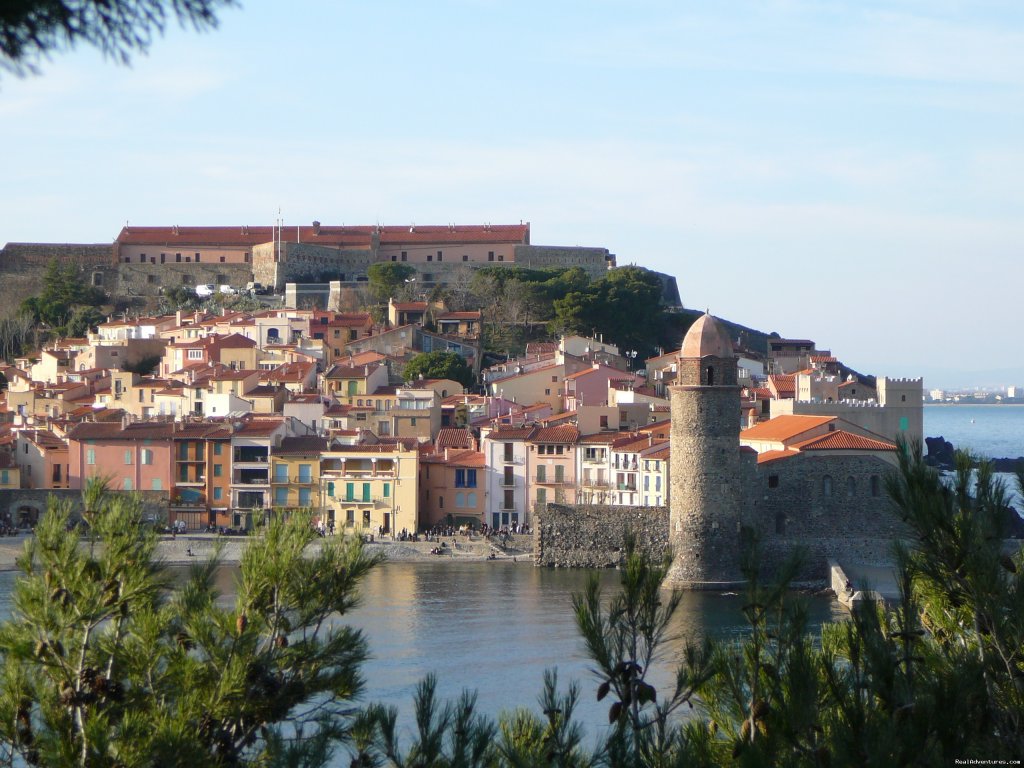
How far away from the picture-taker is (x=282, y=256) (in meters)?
63.3

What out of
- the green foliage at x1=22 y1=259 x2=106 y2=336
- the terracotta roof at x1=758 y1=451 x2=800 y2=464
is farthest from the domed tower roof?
the green foliage at x1=22 y1=259 x2=106 y2=336

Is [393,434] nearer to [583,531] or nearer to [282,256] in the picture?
[583,531]

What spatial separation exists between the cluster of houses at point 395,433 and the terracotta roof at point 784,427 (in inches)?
2.6

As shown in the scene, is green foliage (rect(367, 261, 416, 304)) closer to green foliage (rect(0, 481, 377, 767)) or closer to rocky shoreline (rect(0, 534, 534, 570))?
rocky shoreline (rect(0, 534, 534, 570))

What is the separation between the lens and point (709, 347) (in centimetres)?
3048

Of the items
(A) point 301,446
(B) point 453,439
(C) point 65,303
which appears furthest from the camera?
(C) point 65,303

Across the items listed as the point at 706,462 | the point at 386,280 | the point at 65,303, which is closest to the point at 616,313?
the point at 386,280

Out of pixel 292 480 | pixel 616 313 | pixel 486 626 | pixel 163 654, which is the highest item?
pixel 616 313

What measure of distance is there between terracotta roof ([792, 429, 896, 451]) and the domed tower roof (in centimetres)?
282

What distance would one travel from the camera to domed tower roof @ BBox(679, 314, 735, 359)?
3042cm

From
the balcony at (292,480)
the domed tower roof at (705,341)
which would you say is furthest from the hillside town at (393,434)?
the domed tower roof at (705,341)

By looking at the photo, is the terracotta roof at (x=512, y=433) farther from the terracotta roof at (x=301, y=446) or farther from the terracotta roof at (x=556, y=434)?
the terracotta roof at (x=301, y=446)

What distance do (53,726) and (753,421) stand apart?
104 ft

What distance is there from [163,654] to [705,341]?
21.1 metres
